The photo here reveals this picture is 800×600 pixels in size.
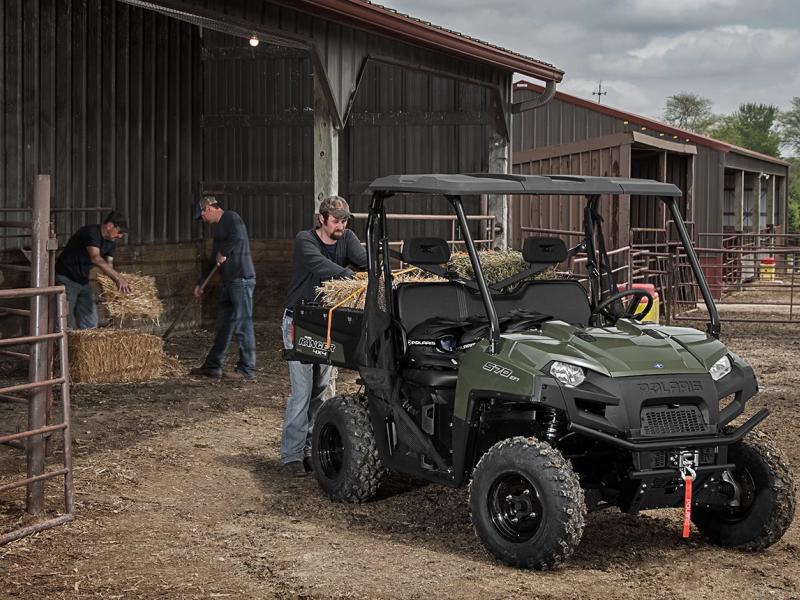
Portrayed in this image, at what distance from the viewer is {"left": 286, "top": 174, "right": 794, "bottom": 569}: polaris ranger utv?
557cm

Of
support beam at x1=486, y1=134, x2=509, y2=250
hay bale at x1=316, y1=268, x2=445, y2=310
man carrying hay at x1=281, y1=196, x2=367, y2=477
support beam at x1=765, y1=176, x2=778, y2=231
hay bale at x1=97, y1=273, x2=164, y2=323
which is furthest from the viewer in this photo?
support beam at x1=765, y1=176, x2=778, y2=231

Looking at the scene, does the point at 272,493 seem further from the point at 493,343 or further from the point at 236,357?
the point at 236,357

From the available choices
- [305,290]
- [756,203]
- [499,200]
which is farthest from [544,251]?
[756,203]

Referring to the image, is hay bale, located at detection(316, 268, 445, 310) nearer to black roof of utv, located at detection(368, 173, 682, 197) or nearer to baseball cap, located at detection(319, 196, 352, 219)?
baseball cap, located at detection(319, 196, 352, 219)

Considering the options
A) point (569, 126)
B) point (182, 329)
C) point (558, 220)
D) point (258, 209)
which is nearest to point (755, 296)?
point (569, 126)

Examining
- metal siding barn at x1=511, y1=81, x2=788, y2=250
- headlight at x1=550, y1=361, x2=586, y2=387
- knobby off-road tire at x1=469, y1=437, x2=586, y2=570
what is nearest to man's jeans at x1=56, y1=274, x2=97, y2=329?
metal siding barn at x1=511, y1=81, x2=788, y2=250

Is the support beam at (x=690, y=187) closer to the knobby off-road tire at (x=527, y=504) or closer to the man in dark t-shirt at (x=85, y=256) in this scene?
the man in dark t-shirt at (x=85, y=256)

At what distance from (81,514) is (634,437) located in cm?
308

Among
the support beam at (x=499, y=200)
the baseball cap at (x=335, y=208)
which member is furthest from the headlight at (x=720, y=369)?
the support beam at (x=499, y=200)

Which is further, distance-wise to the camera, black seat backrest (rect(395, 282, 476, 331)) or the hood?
black seat backrest (rect(395, 282, 476, 331))

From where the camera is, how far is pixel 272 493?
7312 mm

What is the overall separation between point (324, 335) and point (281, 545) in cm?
155

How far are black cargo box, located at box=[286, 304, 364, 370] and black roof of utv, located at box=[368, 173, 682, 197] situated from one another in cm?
85

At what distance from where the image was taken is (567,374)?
5.60 metres
